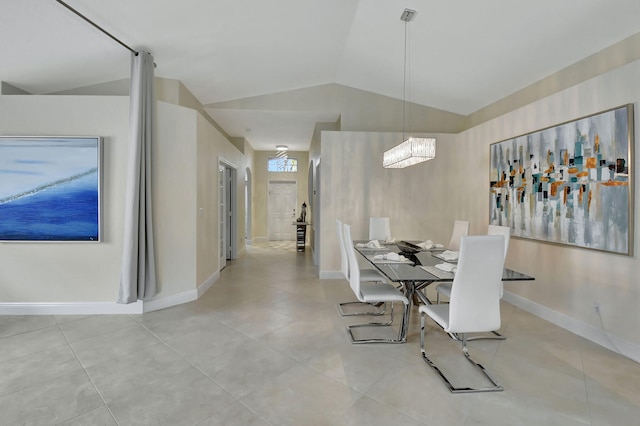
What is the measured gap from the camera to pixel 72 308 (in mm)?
3605

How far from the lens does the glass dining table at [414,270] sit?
8.35 ft

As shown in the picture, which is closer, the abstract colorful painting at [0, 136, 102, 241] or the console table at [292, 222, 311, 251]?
the abstract colorful painting at [0, 136, 102, 241]

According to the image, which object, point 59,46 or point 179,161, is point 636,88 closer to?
point 179,161

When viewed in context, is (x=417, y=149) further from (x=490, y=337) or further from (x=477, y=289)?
(x=490, y=337)

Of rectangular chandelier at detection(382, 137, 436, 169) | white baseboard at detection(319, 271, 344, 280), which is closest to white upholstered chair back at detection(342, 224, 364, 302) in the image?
rectangular chandelier at detection(382, 137, 436, 169)

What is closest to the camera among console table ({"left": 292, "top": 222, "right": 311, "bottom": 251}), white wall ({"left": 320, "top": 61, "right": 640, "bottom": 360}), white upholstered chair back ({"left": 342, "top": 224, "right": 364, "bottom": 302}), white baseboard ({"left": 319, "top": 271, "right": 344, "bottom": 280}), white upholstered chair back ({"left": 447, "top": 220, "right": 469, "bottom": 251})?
white wall ({"left": 320, "top": 61, "right": 640, "bottom": 360})

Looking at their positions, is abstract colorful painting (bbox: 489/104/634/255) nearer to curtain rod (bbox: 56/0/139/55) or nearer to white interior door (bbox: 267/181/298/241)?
curtain rod (bbox: 56/0/139/55)

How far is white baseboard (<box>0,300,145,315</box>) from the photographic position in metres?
3.57

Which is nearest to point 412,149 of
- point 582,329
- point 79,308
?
point 582,329

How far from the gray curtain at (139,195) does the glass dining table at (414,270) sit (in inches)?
98.8

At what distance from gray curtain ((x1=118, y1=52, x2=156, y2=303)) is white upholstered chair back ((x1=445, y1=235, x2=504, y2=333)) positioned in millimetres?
3213

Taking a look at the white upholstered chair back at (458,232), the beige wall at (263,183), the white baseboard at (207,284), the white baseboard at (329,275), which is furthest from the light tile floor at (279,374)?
the beige wall at (263,183)

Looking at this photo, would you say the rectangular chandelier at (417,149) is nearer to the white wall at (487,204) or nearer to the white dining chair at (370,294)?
the white dining chair at (370,294)

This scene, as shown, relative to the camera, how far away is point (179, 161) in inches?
154
